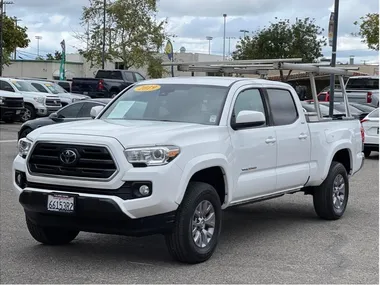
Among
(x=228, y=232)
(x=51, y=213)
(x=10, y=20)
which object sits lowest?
(x=228, y=232)

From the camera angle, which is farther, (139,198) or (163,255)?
(163,255)

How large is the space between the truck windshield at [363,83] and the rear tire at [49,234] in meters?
25.0

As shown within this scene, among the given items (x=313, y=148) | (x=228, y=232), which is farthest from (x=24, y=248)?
(x=313, y=148)

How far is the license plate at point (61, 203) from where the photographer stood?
6723mm

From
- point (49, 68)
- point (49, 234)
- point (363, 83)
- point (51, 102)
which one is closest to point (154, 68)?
point (363, 83)

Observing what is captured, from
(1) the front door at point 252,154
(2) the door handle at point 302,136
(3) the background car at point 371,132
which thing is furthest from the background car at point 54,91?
(1) the front door at point 252,154

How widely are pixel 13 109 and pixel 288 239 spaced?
2043 cm

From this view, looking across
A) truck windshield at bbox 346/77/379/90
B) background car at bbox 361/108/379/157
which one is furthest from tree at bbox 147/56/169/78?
background car at bbox 361/108/379/157

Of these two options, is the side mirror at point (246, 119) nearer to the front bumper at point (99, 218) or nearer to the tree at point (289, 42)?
the front bumper at point (99, 218)

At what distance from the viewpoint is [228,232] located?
882 cm

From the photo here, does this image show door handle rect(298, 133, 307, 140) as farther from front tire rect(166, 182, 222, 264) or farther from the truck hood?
front tire rect(166, 182, 222, 264)

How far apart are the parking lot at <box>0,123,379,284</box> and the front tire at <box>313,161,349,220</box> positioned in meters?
0.14

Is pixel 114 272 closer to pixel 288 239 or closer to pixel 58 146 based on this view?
pixel 58 146

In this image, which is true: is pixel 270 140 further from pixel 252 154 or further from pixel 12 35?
pixel 12 35
